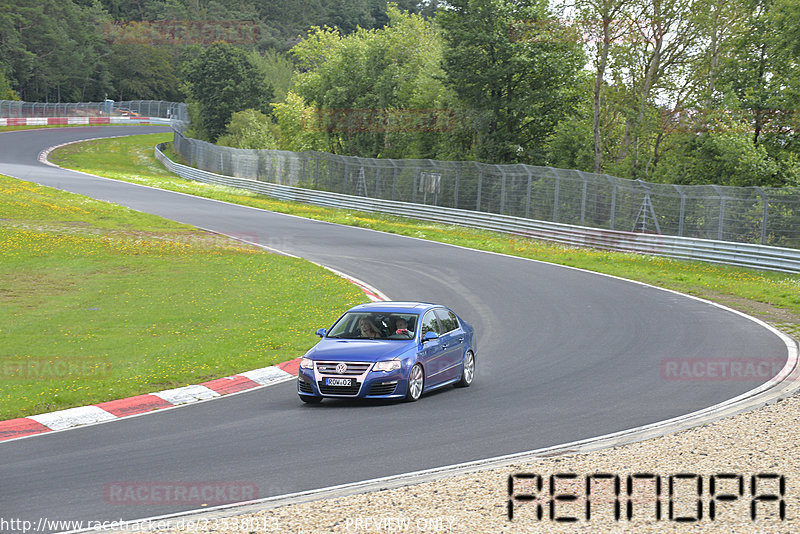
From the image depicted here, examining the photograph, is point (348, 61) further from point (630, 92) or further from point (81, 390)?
point (81, 390)

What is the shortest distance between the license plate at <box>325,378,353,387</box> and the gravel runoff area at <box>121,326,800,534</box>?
385cm

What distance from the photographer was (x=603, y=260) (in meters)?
29.4

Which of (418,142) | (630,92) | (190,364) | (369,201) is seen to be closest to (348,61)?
(418,142)

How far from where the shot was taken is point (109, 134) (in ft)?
286

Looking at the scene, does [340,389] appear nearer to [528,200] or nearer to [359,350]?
[359,350]

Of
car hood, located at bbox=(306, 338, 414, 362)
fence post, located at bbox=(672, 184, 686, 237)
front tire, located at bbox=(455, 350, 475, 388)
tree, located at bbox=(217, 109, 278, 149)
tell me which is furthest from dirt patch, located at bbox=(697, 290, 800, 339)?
tree, located at bbox=(217, 109, 278, 149)

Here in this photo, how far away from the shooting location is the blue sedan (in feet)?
39.3

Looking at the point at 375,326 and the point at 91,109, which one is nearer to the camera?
the point at 375,326

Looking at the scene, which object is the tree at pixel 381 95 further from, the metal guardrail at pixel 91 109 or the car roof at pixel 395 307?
the car roof at pixel 395 307

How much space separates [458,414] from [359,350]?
5.98 feet

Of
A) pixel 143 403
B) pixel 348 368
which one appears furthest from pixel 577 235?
pixel 143 403

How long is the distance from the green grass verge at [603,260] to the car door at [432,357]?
9.04 meters

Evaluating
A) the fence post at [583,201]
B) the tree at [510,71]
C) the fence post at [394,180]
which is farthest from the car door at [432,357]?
the tree at [510,71]

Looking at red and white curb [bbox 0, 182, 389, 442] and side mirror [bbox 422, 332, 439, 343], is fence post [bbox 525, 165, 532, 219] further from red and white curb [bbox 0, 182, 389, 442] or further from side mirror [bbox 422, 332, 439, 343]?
side mirror [bbox 422, 332, 439, 343]
